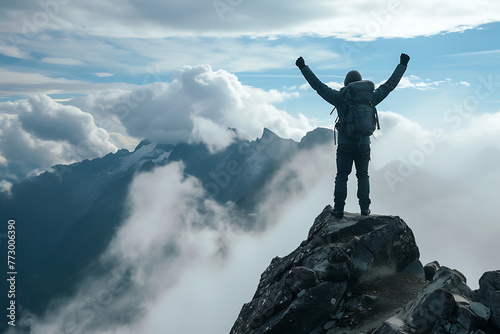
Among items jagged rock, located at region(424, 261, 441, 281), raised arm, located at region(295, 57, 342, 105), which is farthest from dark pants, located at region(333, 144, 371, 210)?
jagged rock, located at region(424, 261, 441, 281)

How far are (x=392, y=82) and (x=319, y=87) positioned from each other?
3.49 metres

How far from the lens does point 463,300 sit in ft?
29.2

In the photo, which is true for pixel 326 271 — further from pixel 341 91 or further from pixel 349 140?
pixel 341 91

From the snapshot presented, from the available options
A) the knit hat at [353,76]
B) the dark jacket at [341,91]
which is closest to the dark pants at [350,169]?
the dark jacket at [341,91]

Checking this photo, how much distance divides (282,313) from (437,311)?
4.99m

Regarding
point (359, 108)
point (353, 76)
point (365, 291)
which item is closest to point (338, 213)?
point (365, 291)

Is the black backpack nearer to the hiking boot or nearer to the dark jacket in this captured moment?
the dark jacket

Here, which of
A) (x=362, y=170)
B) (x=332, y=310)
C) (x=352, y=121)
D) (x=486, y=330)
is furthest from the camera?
(x=362, y=170)

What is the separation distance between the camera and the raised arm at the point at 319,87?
14883 mm

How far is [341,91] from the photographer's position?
48.8 feet

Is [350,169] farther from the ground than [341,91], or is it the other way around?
[341,91]

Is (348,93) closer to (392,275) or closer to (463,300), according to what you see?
(392,275)

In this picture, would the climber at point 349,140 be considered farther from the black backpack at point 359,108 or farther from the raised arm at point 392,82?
the black backpack at point 359,108

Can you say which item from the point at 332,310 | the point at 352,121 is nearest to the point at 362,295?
the point at 332,310
